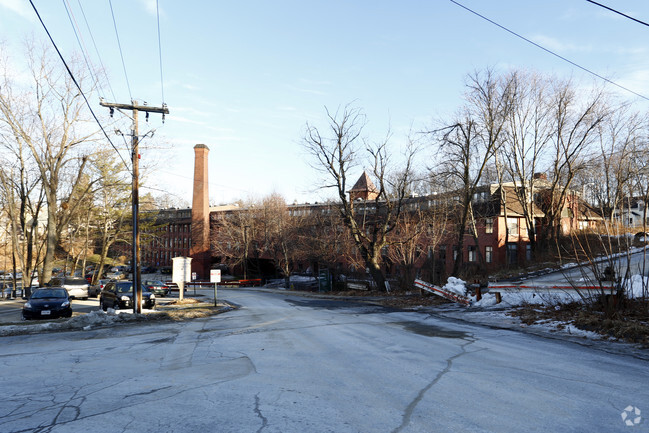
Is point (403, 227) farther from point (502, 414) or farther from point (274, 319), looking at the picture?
point (502, 414)

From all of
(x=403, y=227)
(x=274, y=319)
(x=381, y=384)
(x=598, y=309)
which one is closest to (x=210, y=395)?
(x=381, y=384)

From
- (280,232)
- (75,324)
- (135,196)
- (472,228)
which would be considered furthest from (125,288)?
(280,232)

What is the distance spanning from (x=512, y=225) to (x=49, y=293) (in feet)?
141

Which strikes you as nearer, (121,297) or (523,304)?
(523,304)

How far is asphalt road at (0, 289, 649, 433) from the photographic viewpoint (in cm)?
477

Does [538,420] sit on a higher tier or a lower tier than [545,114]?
lower

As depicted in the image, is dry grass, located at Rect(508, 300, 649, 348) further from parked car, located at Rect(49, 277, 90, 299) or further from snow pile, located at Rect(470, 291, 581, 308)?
parked car, located at Rect(49, 277, 90, 299)

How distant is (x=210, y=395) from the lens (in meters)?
5.84

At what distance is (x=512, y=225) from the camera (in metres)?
46.6

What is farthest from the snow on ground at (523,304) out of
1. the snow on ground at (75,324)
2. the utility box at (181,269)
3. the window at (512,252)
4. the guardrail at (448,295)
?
the window at (512,252)

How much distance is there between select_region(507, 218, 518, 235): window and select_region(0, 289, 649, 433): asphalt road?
38296mm

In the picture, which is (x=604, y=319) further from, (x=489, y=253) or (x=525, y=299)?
(x=489, y=253)

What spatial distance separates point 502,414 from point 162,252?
89.6 meters

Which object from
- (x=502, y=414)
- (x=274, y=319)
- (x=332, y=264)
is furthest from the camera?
(x=332, y=264)
